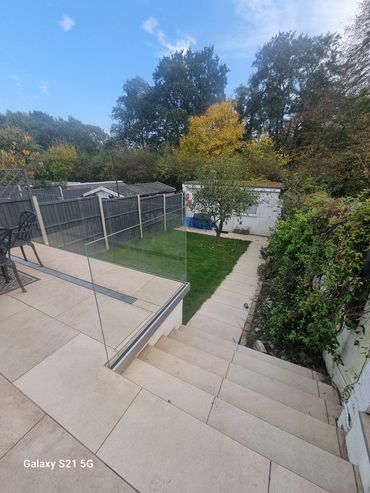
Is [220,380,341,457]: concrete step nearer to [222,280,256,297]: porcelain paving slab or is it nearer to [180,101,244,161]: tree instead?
[222,280,256,297]: porcelain paving slab

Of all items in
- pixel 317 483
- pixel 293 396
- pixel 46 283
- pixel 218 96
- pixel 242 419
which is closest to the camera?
pixel 317 483

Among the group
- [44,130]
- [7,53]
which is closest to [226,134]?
[7,53]

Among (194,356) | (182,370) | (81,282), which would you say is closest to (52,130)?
(81,282)

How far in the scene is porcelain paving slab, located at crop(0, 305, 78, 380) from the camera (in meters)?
1.78

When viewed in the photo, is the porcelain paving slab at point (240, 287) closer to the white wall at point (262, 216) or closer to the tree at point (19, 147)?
the white wall at point (262, 216)

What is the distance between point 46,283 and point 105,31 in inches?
736

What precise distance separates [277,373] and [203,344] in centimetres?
97

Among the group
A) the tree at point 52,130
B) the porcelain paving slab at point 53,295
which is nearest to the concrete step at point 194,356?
the porcelain paving slab at point 53,295

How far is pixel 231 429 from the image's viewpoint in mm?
1466

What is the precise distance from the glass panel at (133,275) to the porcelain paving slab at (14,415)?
65 cm

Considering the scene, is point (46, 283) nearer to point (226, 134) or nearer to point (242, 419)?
point (242, 419)

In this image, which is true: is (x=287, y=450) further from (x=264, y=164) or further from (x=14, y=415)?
(x=264, y=164)

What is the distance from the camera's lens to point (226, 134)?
14.4 meters

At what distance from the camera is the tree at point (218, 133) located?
14.5 metres
